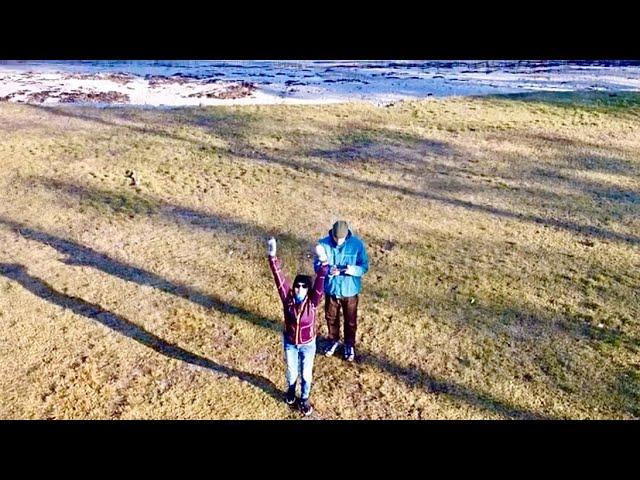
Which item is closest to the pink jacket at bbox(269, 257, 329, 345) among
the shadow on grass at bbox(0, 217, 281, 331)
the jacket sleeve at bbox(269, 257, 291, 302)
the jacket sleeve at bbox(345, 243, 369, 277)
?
the jacket sleeve at bbox(269, 257, 291, 302)

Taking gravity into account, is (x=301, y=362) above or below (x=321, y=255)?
below

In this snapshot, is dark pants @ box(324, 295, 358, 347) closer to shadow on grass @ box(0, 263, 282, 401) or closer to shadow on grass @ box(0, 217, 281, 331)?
shadow on grass @ box(0, 217, 281, 331)

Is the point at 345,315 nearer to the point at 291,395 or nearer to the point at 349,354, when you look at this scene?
the point at 349,354

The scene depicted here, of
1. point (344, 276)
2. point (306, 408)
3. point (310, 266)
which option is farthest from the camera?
point (310, 266)

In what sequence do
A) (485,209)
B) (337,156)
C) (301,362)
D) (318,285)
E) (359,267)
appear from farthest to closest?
(337,156), (485,209), (359,267), (301,362), (318,285)

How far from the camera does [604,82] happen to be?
25188mm

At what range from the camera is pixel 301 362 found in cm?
638

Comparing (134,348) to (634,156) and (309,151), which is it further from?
(634,156)

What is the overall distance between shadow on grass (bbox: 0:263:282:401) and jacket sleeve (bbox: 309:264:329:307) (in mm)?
1789

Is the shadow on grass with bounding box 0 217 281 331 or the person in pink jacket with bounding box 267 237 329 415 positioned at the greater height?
the person in pink jacket with bounding box 267 237 329 415

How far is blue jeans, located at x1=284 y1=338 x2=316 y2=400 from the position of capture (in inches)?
247

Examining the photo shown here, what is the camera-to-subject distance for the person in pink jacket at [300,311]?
589cm

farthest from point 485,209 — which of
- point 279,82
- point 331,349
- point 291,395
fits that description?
point 279,82

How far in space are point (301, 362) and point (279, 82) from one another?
852 inches
